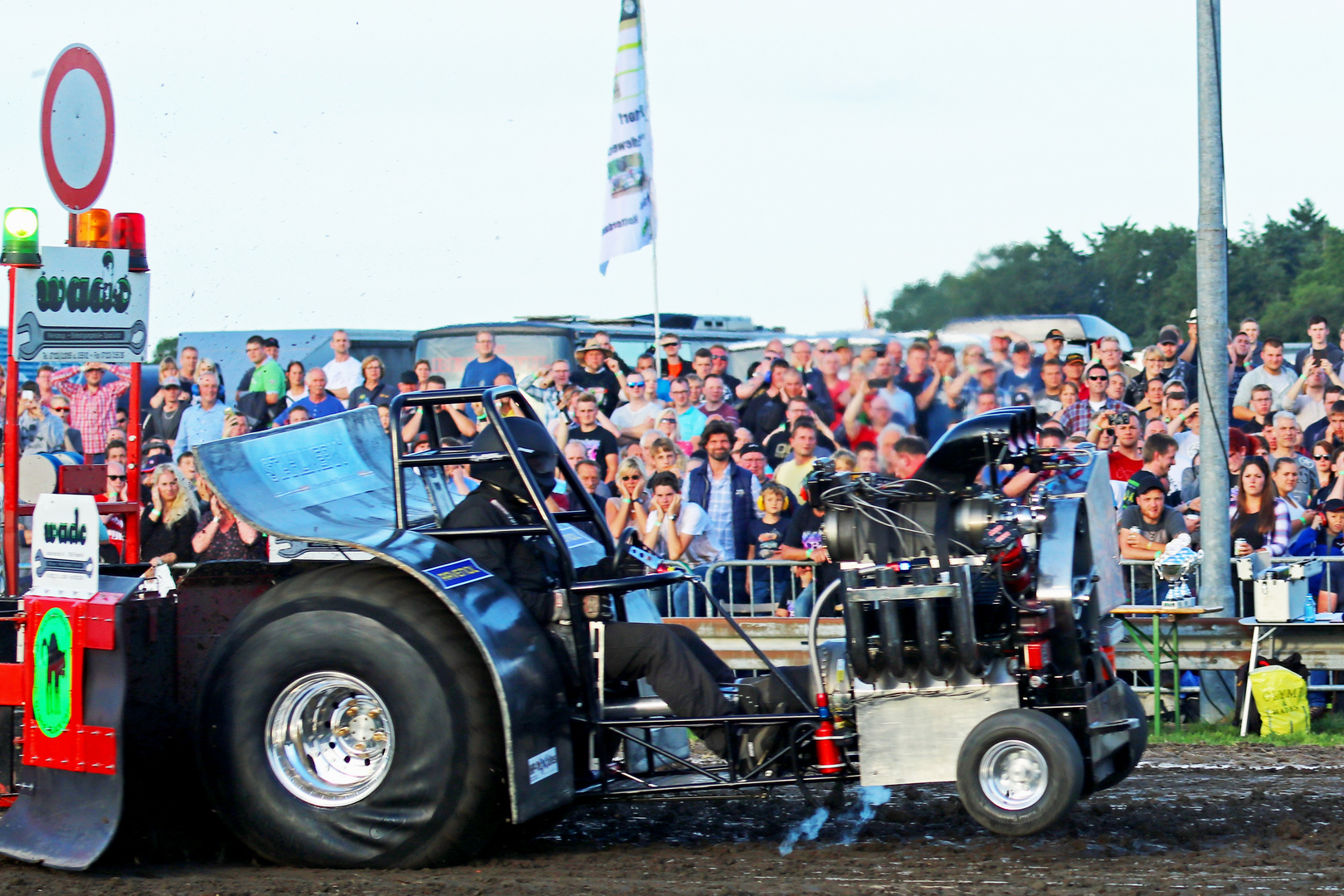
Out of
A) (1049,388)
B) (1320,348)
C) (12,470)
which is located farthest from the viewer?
(1320,348)

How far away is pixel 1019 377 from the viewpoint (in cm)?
529

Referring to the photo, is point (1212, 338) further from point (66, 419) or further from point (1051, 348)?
point (66, 419)

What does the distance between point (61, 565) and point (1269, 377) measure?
8.40 meters

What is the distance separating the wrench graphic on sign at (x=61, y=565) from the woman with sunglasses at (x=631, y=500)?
4.91 metres

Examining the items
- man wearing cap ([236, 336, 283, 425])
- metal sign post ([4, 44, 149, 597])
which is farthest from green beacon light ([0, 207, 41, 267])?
man wearing cap ([236, 336, 283, 425])

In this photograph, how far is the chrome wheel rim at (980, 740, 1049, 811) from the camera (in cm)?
495

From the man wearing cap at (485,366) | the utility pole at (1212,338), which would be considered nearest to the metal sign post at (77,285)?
the utility pole at (1212,338)

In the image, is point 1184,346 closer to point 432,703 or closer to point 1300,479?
point 1300,479

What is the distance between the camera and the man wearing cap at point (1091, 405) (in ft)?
31.9

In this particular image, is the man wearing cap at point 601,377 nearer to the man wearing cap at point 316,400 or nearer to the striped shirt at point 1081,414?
the man wearing cap at point 316,400

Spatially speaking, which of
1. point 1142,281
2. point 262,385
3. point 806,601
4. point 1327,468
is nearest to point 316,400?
point 262,385

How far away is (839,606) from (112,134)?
3.75 m

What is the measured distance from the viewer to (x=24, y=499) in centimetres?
632

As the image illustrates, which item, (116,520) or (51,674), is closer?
(51,674)
